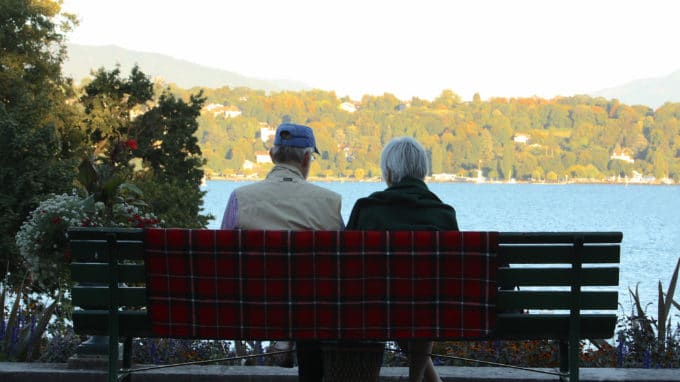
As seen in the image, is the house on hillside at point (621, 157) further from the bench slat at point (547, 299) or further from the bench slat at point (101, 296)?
the bench slat at point (101, 296)

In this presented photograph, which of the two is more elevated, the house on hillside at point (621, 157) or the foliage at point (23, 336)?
the house on hillside at point (621, 157)

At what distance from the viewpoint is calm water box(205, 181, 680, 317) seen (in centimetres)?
4891

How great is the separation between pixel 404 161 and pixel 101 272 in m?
1.22

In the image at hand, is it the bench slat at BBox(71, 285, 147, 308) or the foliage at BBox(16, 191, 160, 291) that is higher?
the foliage at BBox(16, 191, 160, 291)

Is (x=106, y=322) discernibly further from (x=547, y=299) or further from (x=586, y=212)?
(x=586, y=212)

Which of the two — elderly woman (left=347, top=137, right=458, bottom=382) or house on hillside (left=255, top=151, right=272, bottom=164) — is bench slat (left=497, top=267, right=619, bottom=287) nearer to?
elderly woman (left=347, top=137, right=458, bottom=382)

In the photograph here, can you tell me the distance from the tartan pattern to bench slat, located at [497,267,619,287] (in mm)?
66

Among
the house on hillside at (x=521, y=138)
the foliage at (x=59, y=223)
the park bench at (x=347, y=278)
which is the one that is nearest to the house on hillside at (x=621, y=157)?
the house on hillside at (x=521, y=138)

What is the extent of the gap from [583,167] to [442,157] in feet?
81.1

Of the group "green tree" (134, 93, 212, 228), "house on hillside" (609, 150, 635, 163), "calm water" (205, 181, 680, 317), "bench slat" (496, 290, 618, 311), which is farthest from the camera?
"house on hillside" (609, 150, 635, 163)

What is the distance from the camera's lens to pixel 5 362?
4.73 m

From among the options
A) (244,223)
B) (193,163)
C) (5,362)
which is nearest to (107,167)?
(5,362)

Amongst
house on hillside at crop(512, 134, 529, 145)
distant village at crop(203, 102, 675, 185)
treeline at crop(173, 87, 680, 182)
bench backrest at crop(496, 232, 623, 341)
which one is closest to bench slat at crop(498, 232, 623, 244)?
bench backrest at crop(496, 232, 623, 341)

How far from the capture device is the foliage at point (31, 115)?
28.2 metres
